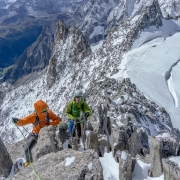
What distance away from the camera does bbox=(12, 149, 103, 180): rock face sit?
634 cm

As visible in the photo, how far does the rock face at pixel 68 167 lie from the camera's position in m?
6.34

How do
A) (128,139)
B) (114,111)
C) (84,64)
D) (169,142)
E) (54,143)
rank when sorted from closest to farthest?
(169,142), (54,143), (128,139), (114,111), (84,64)

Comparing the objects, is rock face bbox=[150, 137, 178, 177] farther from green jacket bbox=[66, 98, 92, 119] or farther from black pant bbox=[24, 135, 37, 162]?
green jacket bbox=[66, 98, 92, 119]

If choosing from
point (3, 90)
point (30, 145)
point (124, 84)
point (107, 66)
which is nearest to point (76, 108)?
point (30, 145)

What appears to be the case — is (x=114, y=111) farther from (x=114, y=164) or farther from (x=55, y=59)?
(x=55, y=59)

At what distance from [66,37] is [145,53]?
33743mm

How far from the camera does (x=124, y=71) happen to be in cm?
3400

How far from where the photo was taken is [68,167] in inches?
263

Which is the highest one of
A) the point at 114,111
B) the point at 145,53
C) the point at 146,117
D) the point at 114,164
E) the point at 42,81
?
the point at 114,164

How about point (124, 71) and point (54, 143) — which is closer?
point (54, 143)

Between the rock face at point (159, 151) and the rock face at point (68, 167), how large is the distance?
1953 millimetres

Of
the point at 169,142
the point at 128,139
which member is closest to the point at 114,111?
the point at 128,139

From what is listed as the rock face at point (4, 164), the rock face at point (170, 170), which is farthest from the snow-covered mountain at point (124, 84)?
the rock face at point (4, 164)

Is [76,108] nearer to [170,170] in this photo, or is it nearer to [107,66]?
[170,170]
